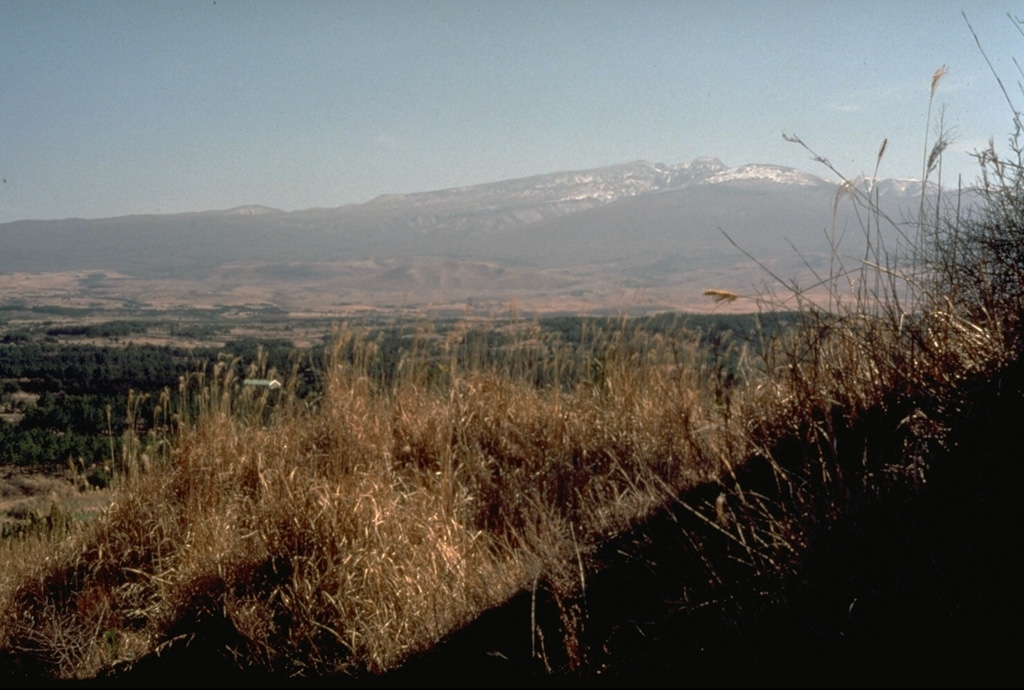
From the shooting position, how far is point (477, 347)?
23.6ft

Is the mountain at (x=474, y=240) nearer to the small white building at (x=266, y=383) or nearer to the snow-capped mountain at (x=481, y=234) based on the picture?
the snow-capped mountain at (x=481, y=234)

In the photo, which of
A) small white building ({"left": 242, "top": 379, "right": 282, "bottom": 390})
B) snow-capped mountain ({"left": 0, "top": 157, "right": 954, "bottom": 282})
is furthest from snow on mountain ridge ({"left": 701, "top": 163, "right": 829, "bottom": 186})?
small white building ({"left": 242, "top": 379, "right": 282, "bottom": 390})

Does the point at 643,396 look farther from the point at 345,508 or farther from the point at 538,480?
the point at 345,508

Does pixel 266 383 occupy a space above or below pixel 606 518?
above

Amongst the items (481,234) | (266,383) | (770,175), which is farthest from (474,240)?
(266,383)

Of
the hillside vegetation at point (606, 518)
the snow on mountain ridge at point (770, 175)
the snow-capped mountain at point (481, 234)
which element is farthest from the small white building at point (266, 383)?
the snow on mountain ridge at point (770, 175)

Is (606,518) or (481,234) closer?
(606,518)

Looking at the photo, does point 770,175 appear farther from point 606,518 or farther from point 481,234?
point 606,518

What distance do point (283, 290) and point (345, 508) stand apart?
305 feet

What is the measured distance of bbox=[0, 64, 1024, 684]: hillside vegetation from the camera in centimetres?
277

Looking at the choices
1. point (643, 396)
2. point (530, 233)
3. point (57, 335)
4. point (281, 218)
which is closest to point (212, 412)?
point (643, 396)

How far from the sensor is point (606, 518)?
4.26m

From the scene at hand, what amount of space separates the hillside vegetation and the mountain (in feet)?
251

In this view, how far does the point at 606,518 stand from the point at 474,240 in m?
155
